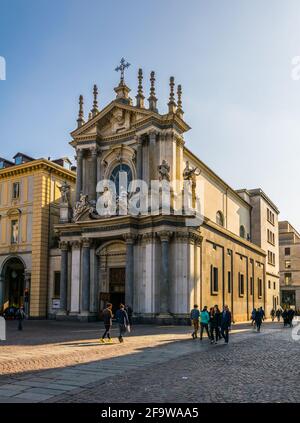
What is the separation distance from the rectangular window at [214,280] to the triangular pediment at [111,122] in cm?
1352

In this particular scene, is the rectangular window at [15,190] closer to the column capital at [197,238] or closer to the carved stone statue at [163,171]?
the carved stone statue at [163,171]

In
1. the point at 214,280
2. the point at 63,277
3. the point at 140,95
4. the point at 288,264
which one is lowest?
the point at 214,280

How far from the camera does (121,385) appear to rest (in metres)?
11.6

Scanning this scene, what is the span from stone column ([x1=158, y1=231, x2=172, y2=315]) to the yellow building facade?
1339 cm

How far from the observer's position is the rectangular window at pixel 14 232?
148ft

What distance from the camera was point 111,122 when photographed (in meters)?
40.9

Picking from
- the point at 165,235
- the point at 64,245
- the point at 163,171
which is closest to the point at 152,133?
the point at 163,171

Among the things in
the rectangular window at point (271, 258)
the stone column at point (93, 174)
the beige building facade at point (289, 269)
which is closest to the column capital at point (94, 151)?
the stone column at point (93, 174)

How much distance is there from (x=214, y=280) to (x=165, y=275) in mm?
7727

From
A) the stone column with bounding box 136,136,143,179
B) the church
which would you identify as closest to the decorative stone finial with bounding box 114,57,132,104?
the church

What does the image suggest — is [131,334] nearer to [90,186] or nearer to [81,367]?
[81,367]

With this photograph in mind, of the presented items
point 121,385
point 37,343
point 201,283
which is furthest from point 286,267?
point 121,385

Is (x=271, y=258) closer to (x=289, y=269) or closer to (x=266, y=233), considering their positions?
(x=266, y=233)

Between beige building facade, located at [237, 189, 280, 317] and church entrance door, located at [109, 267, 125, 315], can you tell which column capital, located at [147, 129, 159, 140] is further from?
beige building facade, located at [237, 189, 280, 317]
